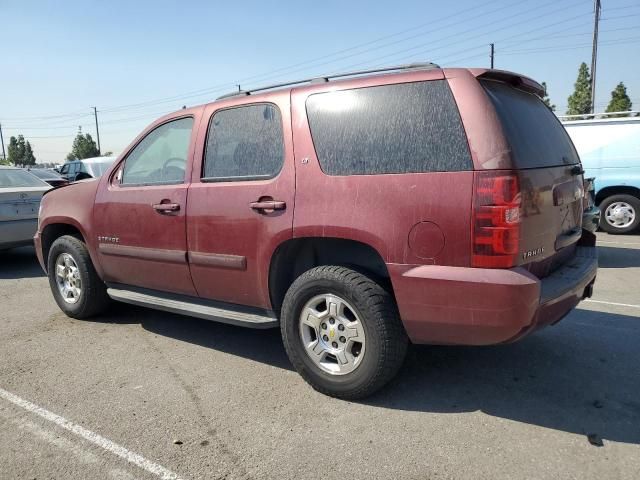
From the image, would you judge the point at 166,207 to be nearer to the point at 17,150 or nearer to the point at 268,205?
the point at 268,205

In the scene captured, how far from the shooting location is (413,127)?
9.51 feet

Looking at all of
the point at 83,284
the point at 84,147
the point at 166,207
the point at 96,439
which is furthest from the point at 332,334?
the point at 84,147

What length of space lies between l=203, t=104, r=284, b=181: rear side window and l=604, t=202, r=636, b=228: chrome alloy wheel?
28.3 ft

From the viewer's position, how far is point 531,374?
3504mm

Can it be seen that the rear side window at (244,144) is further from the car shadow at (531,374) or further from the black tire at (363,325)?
the car shadow at (531,374)

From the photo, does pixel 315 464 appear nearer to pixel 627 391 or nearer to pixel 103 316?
pixel 627 391

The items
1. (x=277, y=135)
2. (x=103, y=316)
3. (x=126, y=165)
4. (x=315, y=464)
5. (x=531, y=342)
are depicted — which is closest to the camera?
(x=315, y=464)

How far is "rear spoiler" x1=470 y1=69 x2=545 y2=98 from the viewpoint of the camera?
2.86 metres

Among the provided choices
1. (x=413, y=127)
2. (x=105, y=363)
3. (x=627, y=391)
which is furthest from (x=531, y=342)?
(x=105, y=363)

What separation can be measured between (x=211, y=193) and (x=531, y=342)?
2762 mm

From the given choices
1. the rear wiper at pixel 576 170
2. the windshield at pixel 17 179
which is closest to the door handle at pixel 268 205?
the rear wiper at pixel 576 170

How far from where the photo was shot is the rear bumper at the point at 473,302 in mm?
2627

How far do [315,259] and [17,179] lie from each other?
6978 mm

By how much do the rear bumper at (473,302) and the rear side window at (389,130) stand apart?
0.58 m
